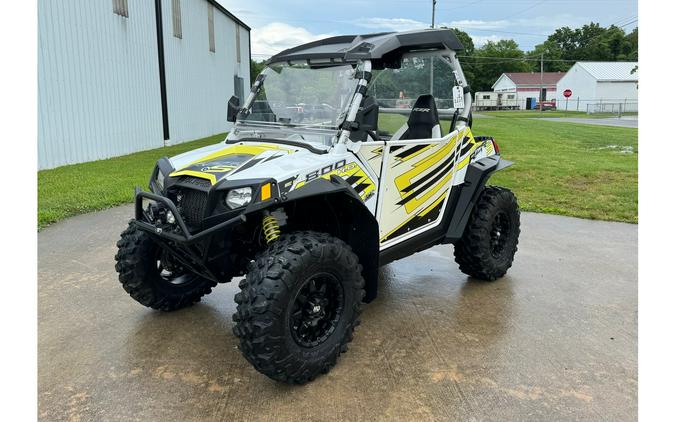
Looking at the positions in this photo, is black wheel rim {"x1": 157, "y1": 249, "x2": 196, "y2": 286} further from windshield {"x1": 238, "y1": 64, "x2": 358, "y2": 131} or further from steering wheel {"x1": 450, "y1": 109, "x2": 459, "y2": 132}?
steering wheel {"x1": 450, "y1": 109, "x2": 459, "y2": 132}

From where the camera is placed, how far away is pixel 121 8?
13586 millimetres

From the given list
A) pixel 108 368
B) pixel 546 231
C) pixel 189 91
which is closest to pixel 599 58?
pixel 189 91

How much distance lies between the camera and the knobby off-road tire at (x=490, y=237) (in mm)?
4527

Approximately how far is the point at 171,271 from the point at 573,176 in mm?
8834

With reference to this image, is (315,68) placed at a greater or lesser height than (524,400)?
greater

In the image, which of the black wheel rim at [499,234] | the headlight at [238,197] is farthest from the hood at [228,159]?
the black wheel rim at [499,234]

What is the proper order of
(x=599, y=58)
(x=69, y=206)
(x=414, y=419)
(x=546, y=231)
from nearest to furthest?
(x=414, y=419) → (x=546, y=231) → (x=69, y=206) → (x=599, y=58)

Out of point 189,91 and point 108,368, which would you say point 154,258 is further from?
point 189,91

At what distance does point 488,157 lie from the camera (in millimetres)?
4809

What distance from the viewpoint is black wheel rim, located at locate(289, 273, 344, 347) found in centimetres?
303

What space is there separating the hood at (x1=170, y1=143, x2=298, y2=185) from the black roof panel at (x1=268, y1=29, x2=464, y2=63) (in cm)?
81

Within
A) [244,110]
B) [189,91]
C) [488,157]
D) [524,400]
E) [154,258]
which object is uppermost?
[189,91]

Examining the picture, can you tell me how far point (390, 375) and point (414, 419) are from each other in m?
0.43

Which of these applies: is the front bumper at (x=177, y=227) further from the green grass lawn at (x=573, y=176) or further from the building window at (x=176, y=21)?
the building window at (x=176, y=21)
